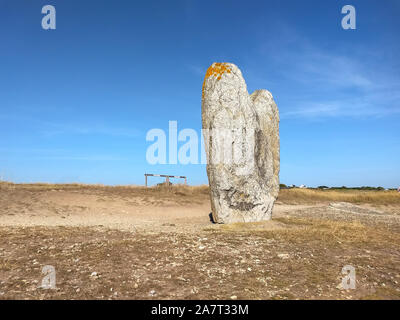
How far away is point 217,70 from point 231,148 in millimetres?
3392

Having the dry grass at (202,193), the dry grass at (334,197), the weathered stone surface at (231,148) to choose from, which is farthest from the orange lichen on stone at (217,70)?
the dry grass at (334,197)

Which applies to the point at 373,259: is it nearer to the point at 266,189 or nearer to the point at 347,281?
the point at 347,281

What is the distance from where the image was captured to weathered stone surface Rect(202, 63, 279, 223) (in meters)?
11.6

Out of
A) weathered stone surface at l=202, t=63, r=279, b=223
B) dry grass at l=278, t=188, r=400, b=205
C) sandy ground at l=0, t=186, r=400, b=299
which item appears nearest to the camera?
sandy ground at l=0, t=186, r=400, b=299

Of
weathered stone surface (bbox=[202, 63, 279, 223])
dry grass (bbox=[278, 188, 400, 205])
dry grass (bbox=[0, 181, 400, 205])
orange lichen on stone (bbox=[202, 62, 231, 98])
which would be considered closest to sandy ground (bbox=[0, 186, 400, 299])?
weathered stone surface (bbox=[202, 63, 279, 223])

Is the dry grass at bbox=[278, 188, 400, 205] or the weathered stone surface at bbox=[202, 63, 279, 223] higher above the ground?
the weathered stone surface at bbox=[202, 63, 279, 223]

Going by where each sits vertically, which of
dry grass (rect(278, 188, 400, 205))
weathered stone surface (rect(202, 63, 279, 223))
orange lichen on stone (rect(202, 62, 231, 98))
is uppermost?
orange lichen on stone (rect(202, 62, 231, 98))

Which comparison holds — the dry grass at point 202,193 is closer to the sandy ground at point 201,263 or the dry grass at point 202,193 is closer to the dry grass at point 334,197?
the dry grass at point 334,197

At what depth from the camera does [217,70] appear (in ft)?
40.2

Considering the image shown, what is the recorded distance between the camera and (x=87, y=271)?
590 cm

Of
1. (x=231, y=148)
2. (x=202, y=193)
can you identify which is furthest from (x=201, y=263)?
(x=202, y=193)

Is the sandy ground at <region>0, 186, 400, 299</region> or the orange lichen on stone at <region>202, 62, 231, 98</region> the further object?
the orange lichen on stone at <region>202, 62, 231, 98</region>

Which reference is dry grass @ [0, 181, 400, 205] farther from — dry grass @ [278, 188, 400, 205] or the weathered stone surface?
the weathered stone surface

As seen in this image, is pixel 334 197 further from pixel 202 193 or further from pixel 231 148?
pixel 231 148
